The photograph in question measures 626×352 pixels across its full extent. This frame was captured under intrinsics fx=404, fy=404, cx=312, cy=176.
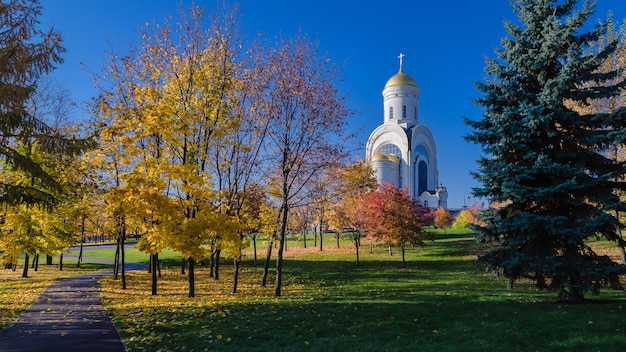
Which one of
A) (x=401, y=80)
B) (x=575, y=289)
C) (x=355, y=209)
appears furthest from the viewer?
(x=401, y=80)

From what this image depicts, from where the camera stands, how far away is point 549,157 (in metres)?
9.57

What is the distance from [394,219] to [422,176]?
48606mm

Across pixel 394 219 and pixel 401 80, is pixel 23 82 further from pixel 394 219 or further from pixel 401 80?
pixel 401 80

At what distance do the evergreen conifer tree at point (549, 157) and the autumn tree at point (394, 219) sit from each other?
13.8 m

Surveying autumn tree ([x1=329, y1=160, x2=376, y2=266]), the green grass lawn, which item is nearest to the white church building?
autumn tree ([x1=329, y1=160, x2=376, y2=266])

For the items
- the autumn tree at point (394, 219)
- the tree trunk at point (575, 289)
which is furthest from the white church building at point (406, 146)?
the tree trunk at point (575, 289)

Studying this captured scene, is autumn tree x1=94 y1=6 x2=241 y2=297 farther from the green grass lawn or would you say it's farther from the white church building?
the white church building

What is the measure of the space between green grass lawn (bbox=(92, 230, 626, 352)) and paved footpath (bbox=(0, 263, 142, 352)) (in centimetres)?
41

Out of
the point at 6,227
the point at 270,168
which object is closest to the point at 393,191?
the point at 270,168

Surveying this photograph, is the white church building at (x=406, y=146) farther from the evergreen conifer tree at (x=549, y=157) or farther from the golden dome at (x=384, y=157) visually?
the evergreen conifer tree at (x=549, y=157)

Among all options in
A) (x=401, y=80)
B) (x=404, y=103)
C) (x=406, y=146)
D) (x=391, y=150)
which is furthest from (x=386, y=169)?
(x=401, y=80)

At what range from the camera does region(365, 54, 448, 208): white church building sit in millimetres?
66125

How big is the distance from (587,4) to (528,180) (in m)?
4.26

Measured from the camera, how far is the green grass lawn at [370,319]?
657 centimetres
